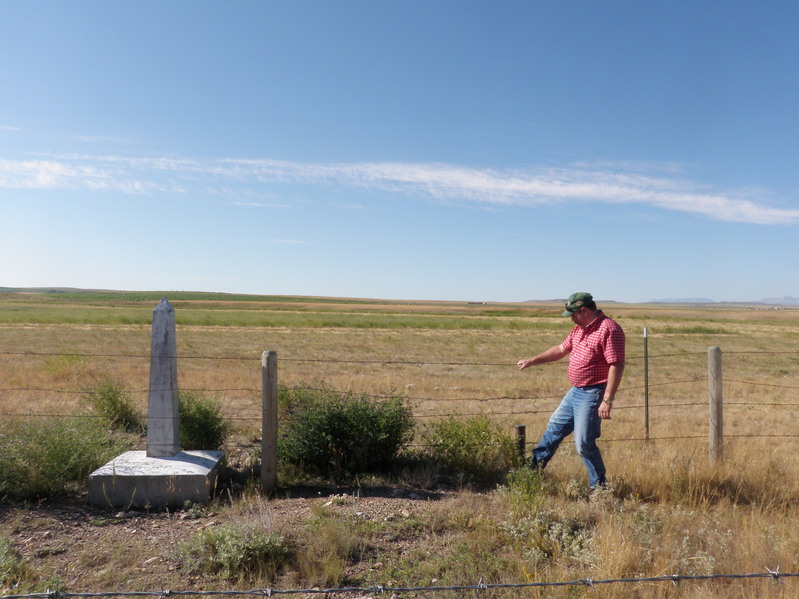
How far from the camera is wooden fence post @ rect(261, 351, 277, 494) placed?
5668mm

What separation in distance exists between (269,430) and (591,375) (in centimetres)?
297

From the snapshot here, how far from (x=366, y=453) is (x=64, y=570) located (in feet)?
9.66

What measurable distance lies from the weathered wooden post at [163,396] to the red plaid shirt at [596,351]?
370 cm

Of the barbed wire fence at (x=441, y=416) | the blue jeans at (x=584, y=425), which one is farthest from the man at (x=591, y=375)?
the barbed wire fence at (x=441, y=416)

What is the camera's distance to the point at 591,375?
5156 mm

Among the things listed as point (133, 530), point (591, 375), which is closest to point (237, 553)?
point (133, 530)

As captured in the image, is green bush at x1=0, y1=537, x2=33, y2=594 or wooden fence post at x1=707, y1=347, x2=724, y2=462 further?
wooden fence post at x1=707, y1=347, x2=724, y2=462

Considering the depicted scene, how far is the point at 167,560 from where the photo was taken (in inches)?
162

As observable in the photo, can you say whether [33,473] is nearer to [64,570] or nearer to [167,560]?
[64,570]

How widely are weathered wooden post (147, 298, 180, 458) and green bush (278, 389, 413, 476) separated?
1.08 metres

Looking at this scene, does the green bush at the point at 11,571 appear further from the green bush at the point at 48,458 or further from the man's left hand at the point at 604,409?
the man's left hand at the point at 604,409

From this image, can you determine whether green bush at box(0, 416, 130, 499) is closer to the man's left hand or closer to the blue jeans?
the blue jeans

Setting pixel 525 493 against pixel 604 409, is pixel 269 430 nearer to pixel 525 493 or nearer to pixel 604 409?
pixel 525 493

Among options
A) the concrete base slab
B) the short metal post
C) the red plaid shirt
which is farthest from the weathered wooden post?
the red plaid shirt
